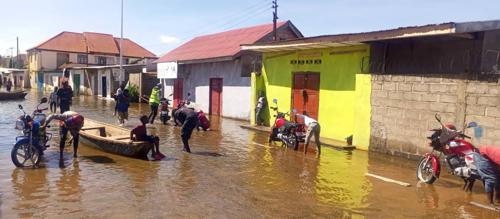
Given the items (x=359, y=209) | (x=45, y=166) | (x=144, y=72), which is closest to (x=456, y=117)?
(x=359, y=209)

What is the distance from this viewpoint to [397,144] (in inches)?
507

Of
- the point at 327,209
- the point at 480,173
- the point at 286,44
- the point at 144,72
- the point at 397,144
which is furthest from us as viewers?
the point at 144,72

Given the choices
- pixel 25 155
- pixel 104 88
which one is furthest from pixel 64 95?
pixel 104 88

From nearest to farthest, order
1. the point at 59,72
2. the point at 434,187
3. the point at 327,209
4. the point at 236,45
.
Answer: the point at 327,209 → the point at 434,187 → the point at 236,45 → the point at 59,72

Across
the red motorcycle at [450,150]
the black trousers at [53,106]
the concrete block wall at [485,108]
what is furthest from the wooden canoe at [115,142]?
the black trousers at [53,106]

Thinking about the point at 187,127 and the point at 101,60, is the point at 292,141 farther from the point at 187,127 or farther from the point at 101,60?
the point at 101,60

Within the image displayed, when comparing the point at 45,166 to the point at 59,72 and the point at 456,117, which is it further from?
the point at 59,72

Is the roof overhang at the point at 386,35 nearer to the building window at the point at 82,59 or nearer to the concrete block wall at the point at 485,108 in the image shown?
the concrete block wall at the point at 485,108

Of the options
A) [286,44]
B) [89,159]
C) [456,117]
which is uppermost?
[286,44]

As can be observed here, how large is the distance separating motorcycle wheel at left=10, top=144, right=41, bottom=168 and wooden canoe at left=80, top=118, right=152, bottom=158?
1.89 m

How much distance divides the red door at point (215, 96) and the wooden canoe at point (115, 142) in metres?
12.1

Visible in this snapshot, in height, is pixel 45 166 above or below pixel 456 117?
below

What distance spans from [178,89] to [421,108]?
20575 mm

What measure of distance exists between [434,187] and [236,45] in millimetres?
17750
